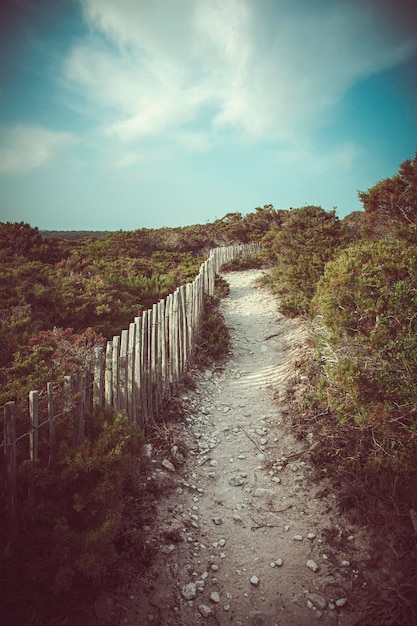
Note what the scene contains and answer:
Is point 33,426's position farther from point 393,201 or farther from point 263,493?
point 393,201

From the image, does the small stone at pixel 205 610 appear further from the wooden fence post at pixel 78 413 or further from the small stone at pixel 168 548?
the wooden fence post at pixel 78 413

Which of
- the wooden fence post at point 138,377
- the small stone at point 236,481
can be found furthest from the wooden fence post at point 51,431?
the small stone at point 236,481

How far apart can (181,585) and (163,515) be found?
0.67 metres

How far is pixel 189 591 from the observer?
2676 mm

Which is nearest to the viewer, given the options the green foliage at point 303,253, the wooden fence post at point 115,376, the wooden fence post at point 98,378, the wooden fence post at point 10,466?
the wooden fence post at point 10,466

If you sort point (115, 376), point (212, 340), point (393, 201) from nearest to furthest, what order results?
point (115, 376) < point (212, 340) < point (393, 201)

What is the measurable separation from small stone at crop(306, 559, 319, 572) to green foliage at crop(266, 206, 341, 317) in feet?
18.3

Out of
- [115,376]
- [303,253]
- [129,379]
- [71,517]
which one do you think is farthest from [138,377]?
[303,253]

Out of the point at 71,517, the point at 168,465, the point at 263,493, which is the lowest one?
the point at 263,493

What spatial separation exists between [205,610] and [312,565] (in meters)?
0.99

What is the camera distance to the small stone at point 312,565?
2.82 m

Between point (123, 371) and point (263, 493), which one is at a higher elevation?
point (123, 371)

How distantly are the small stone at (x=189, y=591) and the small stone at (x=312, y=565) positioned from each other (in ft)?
3.32

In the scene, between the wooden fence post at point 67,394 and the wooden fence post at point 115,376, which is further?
the wooden fence post at point 115,376
